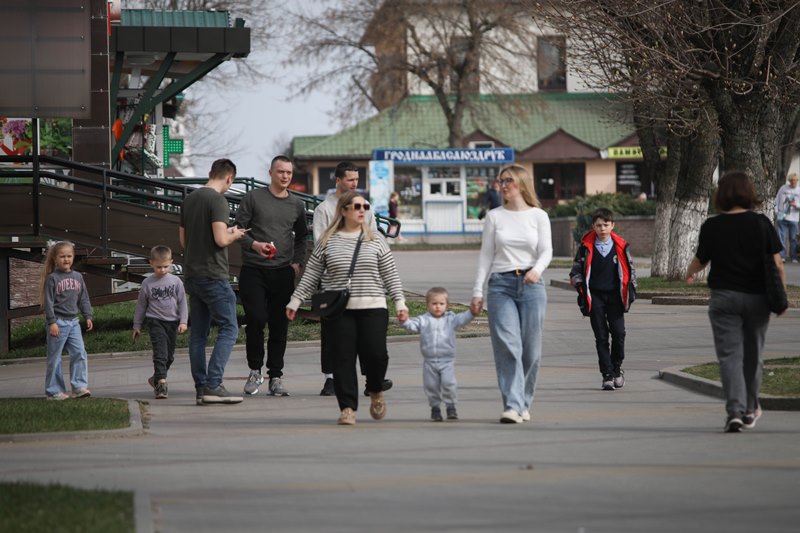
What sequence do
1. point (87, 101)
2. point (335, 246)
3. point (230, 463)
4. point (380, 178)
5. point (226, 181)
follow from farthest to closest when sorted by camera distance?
point (380, 178) < point (87, 101) < point (226, 181) < point (335, 246) < point (230, 463)

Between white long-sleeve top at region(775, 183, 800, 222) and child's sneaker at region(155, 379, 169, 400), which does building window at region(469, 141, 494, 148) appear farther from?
child's sneaker at region(155, 379, 169, 400)

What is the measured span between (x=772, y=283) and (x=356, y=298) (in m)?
2.85

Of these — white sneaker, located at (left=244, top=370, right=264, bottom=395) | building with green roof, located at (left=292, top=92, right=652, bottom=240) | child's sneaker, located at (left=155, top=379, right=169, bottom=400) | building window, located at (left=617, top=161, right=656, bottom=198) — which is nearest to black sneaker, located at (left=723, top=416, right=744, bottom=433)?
white sneaker, located at (left=244, top=370, right=264, bottom=395)

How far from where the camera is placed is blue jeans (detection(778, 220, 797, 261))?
32.4 meters

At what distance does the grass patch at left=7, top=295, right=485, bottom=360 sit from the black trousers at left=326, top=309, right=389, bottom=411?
20.4ft

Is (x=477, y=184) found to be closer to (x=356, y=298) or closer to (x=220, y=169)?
(x=220, y=169)

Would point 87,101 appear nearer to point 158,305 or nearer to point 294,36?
point 158,305

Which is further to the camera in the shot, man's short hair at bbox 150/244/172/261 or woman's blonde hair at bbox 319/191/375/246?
man's short hair at bbox 150/244/172/261

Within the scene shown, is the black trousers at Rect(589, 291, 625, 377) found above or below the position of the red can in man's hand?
below

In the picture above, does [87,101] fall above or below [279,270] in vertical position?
above

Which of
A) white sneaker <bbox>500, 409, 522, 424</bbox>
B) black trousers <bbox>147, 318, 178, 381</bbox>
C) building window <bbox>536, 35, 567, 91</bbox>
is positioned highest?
building window <bbox>536, 35, 567, 91</bbox>

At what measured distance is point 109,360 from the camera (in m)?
16.1

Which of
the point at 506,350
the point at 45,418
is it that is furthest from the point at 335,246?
the point at 45,418

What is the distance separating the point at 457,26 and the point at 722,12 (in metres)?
37.1
